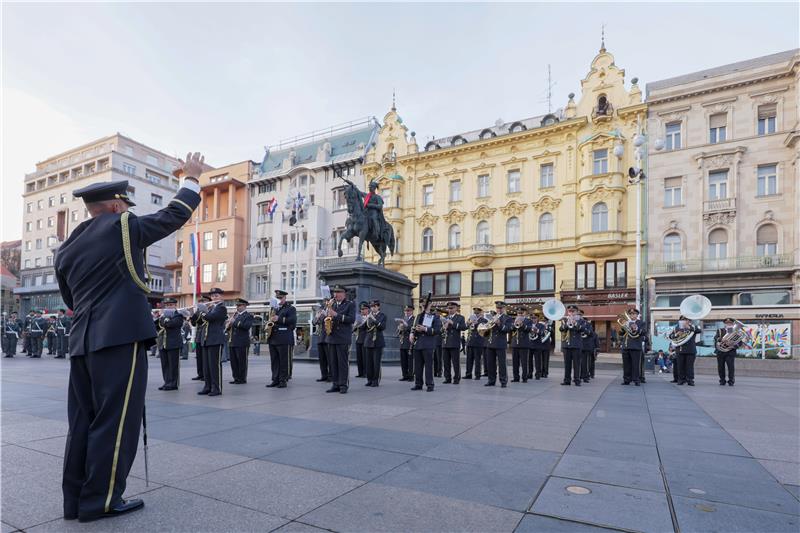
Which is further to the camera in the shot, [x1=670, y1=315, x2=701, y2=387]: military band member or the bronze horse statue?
the bronze horse statue

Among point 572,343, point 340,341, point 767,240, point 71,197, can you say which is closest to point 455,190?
point 767,240

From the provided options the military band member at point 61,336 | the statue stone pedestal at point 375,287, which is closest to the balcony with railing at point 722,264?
the statue stone pedestal at point 375,287

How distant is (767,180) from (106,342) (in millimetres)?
38457

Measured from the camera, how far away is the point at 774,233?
3138cm

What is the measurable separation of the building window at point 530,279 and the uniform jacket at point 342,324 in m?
29.7

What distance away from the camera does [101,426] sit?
11.2ft

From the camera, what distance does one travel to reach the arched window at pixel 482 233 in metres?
41.0

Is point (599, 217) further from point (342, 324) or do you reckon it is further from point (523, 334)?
point (342, 324)

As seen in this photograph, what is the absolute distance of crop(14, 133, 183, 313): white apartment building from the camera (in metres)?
62.2

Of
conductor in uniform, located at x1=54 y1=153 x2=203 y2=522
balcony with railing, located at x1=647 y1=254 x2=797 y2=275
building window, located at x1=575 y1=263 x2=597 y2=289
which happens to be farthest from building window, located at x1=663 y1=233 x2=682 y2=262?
conductor in uniform, located at x1=54 y1=153 x2=203 y2=522

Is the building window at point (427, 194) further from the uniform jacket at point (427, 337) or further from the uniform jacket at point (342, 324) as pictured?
the uniform jacket at point (342, 324)

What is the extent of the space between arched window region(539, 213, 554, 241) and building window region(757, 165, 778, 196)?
12909mm

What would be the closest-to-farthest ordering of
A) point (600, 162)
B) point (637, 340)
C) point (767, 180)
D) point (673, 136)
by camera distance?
point (637, 340) < point (767, 180) < point (673, 136) < point (600, 162)

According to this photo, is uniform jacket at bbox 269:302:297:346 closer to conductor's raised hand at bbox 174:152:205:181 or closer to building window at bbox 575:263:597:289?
conductor's raised hand at bbox 174:152:205:181
